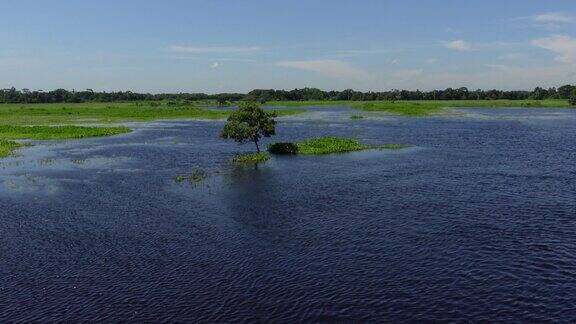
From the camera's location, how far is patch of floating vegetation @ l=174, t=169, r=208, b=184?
62.6 m

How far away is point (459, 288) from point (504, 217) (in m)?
16.8

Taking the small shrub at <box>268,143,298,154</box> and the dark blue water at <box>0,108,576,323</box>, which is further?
the small shrub at <box>268,143,298,154</box>

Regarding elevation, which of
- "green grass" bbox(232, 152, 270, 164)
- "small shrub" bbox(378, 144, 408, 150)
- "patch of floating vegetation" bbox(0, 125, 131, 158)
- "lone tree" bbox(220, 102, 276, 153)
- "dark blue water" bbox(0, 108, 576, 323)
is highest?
"lone tree" bbox(220, 102, 276, 153)

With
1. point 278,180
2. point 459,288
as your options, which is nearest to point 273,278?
point 459,288

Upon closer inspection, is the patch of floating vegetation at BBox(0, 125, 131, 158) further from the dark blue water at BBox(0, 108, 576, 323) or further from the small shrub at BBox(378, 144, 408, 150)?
the small shrub at BBox(378, 144, 408, 150)

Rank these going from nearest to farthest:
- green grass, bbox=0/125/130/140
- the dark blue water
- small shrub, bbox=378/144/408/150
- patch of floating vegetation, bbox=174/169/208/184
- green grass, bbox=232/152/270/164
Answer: the dark blue water < patch of floating vegetation, bbox=174/169/208/184 < green grass, bbox=232/152/270/164 < small shrub, bbox=378/144/408/150 < green grass, bbox=0/125/130/140

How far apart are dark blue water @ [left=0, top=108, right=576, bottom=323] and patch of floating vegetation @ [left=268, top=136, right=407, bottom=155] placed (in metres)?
9.95

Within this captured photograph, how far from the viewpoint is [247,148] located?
92750 millimetres

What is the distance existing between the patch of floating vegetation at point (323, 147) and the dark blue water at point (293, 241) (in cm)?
995

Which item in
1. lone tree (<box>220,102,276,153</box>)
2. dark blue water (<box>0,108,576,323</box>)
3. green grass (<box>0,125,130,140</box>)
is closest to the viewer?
dark blue water (<box>0,108,576,323</box>)

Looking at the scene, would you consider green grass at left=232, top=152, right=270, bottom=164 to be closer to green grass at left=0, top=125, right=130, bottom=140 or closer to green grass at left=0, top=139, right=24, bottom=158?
green grass at left=0, top=139, right=24, bottom=158

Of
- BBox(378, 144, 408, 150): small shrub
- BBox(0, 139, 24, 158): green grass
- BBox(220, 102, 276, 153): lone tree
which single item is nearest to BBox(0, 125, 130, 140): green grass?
BBox(0, 139, 24, 158): green grass

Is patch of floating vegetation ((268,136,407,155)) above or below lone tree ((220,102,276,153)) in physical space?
below

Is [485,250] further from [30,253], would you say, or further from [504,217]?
[30,253]
